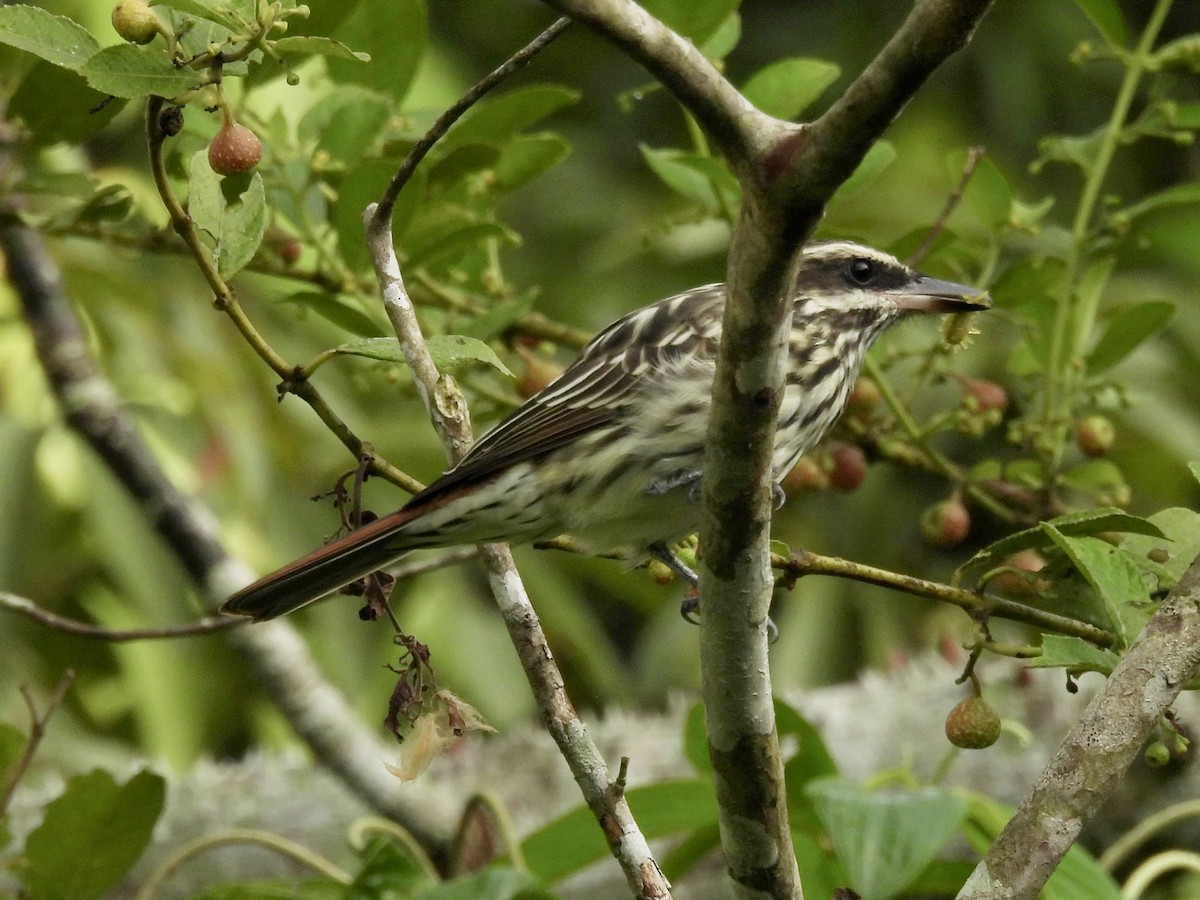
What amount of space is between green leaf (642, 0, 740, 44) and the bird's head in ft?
1.42

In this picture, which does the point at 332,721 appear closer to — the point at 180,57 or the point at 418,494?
the point at 418,494

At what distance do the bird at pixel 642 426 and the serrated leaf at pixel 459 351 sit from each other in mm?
503

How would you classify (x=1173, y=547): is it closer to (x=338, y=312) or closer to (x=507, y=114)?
(x=338, y=312)

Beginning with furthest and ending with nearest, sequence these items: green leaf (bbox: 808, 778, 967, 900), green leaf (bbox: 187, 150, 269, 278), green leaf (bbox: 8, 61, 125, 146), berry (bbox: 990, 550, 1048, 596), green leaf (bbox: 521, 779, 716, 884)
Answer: green leaf (bbox: 8, 61, 125, 146), green leaf (bbox: 521, 779, 716, 884), berry (bbox: 990, 550, 1048, 596), green leaf (bbox: 808, 778, 967, 900), green leaf (bbox: 187, 150, 269, 278)

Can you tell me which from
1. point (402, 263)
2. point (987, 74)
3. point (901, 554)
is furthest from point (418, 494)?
point (987, 74)

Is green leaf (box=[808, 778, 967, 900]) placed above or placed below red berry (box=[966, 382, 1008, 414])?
below

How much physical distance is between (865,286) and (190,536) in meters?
1.41

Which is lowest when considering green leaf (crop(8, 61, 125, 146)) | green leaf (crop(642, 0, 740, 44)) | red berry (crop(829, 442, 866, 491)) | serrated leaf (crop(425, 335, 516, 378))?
serrated leaf (crop(425, 335, 516, 378))

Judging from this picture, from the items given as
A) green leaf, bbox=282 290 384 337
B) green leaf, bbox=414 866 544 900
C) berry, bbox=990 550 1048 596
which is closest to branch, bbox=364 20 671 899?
green leaf, bbox=414 866 544 900

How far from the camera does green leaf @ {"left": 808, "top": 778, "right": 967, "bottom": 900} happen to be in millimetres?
2082

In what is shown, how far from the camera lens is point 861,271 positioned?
119 inches

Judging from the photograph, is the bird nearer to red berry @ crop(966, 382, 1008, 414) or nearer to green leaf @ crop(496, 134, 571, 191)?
red berry @ crop(966, 382, 1008, 414)

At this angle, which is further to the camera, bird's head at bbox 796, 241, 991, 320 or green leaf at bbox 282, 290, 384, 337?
bird's head at bbox 796, 241, 991, 320

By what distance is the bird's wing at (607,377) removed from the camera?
2.76m
